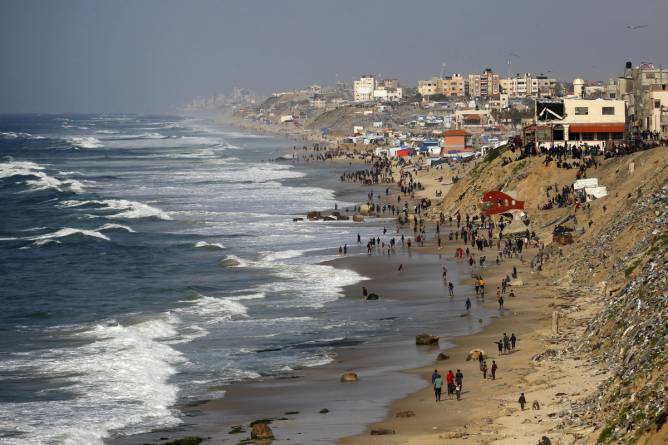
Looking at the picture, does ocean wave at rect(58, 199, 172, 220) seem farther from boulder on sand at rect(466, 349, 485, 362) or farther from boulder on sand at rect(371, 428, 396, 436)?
boulder on sand at rect(371, 428, 396, 436)

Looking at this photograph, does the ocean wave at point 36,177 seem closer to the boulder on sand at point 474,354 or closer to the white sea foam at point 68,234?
the white sea foam at point 68,234

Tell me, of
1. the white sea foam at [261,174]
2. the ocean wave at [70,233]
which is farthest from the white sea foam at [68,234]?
the white sea foam at [261,174]

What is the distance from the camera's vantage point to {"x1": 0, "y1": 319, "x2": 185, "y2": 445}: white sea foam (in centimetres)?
3095

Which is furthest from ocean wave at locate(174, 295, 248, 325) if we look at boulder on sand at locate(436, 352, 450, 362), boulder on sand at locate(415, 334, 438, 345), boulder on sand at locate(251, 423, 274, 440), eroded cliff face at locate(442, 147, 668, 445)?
boulder on sand at locate(251, 423, 274, 440)

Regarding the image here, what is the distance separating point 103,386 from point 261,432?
796 cm

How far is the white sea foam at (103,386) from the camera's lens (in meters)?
31.0

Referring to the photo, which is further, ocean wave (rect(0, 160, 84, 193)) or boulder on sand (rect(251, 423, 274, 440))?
ocean wave (rect(0, 160, 84, 193))

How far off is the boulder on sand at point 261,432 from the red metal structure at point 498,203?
4051 cm

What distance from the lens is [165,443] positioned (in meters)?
29.0

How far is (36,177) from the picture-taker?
413 feet

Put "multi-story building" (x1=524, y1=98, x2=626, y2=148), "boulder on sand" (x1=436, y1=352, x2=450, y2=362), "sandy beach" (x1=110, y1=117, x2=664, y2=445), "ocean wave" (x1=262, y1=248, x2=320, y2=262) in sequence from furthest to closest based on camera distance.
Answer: "multi-story building" (x1=524, y1=98, x2=626, y2=148)
"ocean wave" (x1=262, y1=248, x2=320, y2=262)
"boulder on sand" (x1=436, y1=352, x2=450, y2=362)
"sandy beach" (x1=110, y1=117, x2=664, y2=445)

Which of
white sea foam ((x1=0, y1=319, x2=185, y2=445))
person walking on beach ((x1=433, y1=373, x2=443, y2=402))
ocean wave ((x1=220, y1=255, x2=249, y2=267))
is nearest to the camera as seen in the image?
white sea foam ((x1=0, y1=319, x2=185, y2=445))

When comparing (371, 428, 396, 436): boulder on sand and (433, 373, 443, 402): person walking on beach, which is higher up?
(433, 373, 443, 402): person walking on beach

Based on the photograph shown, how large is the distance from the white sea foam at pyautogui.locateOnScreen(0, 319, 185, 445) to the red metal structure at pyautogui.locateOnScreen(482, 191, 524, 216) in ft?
97.2
